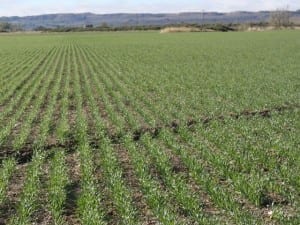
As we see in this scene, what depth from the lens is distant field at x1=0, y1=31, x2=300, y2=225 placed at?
833 centimetres

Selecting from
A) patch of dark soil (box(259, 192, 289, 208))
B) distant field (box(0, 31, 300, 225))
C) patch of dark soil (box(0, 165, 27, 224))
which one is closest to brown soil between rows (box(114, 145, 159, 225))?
distant field (box(0, 31, 300, 225))

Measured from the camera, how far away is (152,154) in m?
11.7

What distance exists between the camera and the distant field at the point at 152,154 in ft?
27.3

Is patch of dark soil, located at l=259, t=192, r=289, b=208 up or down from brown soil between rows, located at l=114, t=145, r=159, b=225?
up

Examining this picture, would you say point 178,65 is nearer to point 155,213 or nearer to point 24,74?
point 24,74

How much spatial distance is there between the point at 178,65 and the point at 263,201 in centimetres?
2768

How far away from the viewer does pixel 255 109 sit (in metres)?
17.2

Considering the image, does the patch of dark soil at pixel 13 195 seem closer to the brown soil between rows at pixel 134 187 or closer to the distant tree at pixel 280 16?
the brown soil between rows at pixel 134 187

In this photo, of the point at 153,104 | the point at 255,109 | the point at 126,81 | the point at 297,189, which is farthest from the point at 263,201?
the point at 126,81

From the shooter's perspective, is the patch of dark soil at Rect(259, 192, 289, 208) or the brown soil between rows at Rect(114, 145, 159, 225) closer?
the brown soil between rows at Rect(114, 145, 159, 225)

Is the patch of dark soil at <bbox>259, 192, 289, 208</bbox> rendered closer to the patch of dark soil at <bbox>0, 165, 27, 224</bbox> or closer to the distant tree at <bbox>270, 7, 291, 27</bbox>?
the patch of dark soil at <bbox>0, 165, 27, 224</bbox>

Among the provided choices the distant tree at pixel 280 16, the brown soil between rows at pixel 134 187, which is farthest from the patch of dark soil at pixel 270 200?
the distant tree at pixel 280 16

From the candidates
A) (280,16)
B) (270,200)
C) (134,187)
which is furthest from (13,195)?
(280,16)

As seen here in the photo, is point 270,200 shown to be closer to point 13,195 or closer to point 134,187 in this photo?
point 134,187
